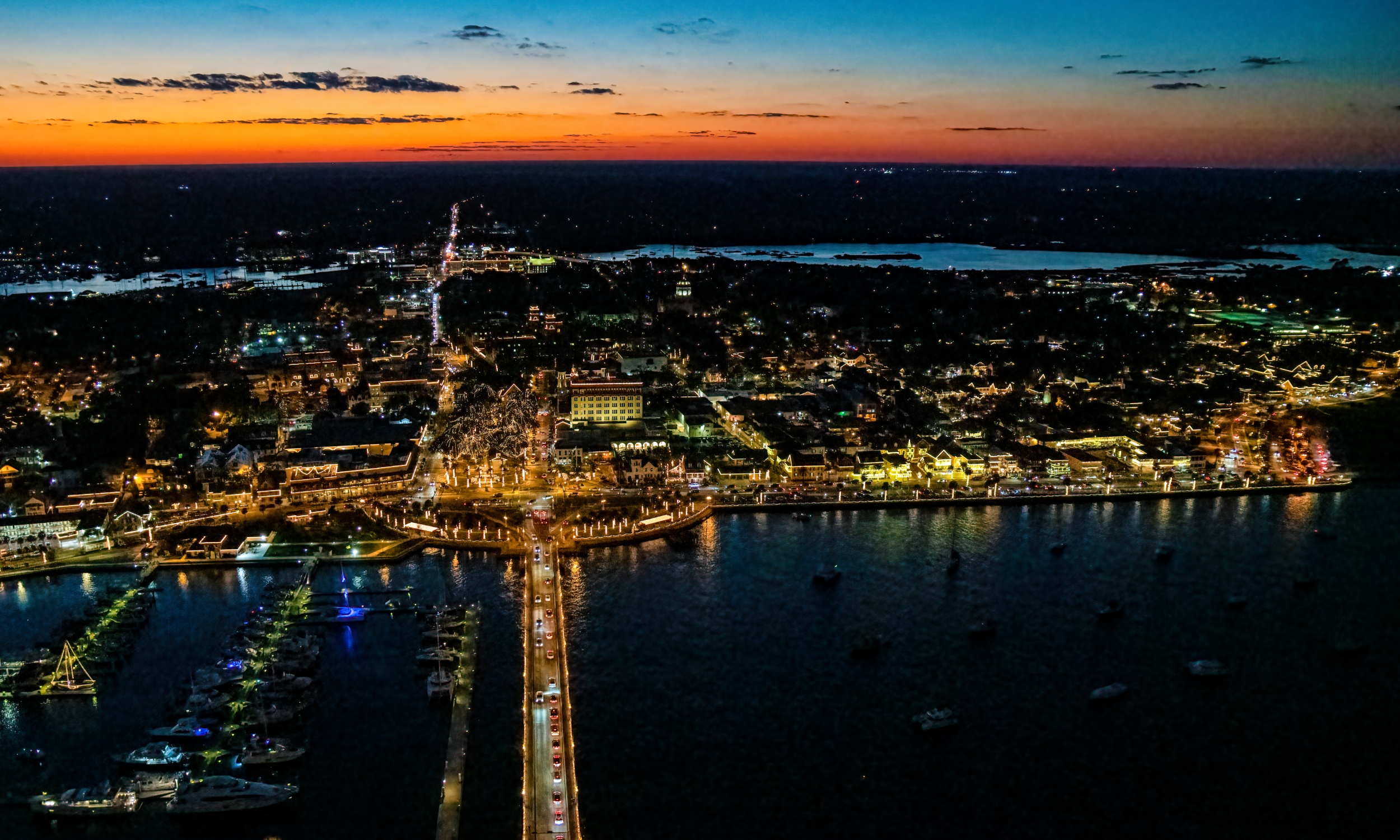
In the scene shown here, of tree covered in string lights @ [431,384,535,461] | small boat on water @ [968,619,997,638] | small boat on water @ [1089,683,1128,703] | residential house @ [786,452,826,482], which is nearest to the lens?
small boat on water @ [1089,683,1128,703]

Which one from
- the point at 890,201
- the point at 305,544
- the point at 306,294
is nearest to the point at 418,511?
the point at 305,544

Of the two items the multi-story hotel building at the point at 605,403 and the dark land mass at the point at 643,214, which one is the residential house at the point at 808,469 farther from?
the dark land mass at the point at 643,214

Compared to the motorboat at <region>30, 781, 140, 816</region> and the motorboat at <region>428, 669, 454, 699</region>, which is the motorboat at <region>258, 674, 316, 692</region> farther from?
the motorboat at <region>30, 781, 140, 816</region>

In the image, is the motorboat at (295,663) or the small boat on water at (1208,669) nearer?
the motorboat at (295,663)

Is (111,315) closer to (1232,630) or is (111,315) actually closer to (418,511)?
(418,511)

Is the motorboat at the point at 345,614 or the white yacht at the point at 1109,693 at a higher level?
the motorboat at the point at 345,614

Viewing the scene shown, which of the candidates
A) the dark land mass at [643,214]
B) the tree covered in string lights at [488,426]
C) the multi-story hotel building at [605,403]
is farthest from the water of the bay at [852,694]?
the dark land mass at [643,214]

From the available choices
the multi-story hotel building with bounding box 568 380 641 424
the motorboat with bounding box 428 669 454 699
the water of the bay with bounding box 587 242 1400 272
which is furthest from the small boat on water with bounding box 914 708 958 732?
the water of the bay with bounding box 587 242 1400 272

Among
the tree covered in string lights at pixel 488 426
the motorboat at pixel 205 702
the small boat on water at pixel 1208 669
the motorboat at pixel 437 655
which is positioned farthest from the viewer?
the tree covered in string lights at pixel 488 426
